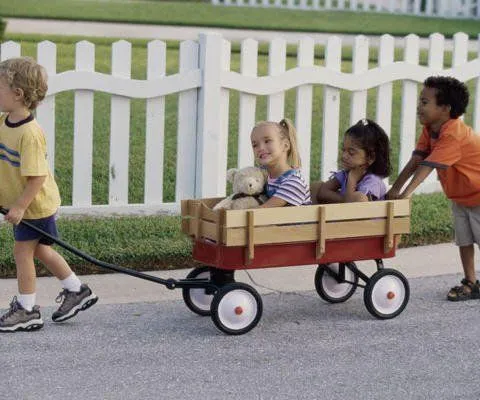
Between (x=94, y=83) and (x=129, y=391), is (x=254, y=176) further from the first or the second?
(x=94, y=83)

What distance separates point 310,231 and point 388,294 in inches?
22.4

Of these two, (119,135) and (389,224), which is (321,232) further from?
(119,135)

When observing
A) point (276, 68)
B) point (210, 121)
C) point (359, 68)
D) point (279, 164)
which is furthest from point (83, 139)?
point (279, 164)

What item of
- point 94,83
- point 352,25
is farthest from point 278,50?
point 352,25

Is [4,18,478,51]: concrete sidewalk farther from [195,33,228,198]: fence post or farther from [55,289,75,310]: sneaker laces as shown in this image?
[55,289,75,310]: sneaker laces

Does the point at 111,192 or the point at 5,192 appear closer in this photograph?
the point at 5,192

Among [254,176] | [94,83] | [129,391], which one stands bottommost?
[129,391]

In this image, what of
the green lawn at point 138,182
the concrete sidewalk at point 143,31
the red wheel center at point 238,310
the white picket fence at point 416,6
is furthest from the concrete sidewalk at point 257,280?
the white picket fence at point 416,6

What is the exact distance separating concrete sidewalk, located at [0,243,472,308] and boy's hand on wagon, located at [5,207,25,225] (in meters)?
0.80

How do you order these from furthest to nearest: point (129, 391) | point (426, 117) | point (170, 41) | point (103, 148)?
point (170, 41)
point (103, 148)
point (426, 117)
point (129, 391)

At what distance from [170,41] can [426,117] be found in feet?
29.8

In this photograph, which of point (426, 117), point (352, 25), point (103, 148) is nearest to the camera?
point (426, 117)

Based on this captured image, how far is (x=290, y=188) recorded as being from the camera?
5500 mm

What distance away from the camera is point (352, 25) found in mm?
18109
